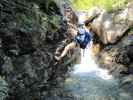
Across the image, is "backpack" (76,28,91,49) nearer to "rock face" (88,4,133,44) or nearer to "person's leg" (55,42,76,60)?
"person's leg" (55,42,76,60)

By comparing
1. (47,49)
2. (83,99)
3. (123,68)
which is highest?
(47,49)

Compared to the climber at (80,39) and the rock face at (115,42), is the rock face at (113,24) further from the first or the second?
the climber at (80,39)

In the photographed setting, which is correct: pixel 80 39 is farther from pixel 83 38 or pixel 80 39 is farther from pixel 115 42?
pixel 115 42

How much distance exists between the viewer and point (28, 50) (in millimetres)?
6684

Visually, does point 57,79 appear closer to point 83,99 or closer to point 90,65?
point 83,99

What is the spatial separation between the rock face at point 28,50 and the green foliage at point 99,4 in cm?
391

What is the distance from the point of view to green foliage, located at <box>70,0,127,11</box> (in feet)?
37.8

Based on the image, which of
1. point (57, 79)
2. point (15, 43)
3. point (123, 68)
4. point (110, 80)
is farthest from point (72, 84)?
point (15, 43)

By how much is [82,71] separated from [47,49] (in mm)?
2426

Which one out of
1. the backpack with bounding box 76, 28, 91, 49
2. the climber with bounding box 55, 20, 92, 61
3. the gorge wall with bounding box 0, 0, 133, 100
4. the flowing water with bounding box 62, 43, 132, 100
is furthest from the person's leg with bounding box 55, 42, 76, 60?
the flowing water with bounding box 62, 43, 132, 100

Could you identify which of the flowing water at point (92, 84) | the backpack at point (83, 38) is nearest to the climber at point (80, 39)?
the backpack at point (83, 38)

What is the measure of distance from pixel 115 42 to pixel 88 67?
1.28 metres

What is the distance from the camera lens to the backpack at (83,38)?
1034cm

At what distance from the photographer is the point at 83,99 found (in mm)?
7652
